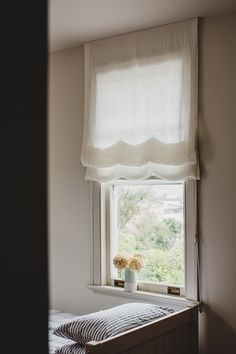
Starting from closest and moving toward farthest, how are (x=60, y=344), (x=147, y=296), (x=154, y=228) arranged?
(x=60, y=344), (x=147, y=296), (x=154, y=228)

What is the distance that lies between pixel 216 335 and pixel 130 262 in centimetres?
71

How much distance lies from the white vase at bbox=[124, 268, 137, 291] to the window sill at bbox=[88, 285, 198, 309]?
0.03m

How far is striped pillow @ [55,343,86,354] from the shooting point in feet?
8.26

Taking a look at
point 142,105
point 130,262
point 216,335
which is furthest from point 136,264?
point 142,105

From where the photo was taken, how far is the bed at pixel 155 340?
2.24 m

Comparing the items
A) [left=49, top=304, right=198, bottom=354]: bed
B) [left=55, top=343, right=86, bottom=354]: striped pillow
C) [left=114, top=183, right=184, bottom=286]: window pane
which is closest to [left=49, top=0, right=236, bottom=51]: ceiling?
[left=114, top=183, right=184, bottom=286]: window pane

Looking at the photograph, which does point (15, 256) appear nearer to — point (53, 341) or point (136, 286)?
point (53, 341)

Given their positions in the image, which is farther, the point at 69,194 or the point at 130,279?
the point at 69,194

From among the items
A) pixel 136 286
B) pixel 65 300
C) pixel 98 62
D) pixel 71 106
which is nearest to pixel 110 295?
pixel 136 286

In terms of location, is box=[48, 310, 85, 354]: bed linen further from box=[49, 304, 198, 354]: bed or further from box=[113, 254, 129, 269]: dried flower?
box=[113, 254, 129, 269]: dried flower

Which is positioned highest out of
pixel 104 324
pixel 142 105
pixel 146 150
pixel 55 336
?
pixel 142 105

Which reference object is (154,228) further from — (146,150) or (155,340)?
(155,340)

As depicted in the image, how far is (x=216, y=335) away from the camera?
2.86 metres

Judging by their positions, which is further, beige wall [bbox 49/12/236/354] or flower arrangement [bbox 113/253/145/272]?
flower arrangement [bbox 113/253/145/272]
